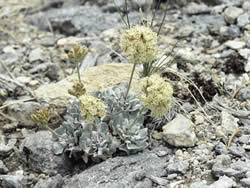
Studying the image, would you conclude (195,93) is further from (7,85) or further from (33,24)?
(33,24)

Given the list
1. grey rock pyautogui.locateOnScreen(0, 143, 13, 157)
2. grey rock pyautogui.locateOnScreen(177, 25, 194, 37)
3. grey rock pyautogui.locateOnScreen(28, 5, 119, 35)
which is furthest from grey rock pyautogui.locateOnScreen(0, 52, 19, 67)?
grey rock pyautogui.locateOnScreen(177, 25, 194, 37)

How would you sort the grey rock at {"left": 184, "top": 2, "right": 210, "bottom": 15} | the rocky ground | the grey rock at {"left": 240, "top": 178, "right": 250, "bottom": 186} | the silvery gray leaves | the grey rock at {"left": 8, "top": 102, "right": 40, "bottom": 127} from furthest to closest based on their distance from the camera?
1. the grey rock at {"left": 184, "top": 2, "right": 210, "bottom": 15}
2. the grey rock at {"left": 8, "top": 102, "right": 40, "bottom": 127}
3. the silvery gray leaves
4. the rocky ground
5. the grey rock at {"left": 240, "top": 178, "right": 250, "bottom": 186}

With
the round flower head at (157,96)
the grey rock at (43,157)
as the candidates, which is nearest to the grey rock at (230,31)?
the round flower head at (157,96)

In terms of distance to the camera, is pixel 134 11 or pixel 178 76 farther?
pixel 134 11

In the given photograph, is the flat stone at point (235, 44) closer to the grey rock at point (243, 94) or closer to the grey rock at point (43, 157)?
the grey rock at point (243, 94)

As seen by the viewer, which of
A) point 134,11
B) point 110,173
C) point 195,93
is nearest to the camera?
point 110,173

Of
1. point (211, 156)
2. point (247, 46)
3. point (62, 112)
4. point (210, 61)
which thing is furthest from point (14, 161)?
point (247, 46)

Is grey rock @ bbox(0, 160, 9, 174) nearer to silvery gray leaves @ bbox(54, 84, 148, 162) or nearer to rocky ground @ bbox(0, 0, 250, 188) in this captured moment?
rocky ground @ bbox(0, 0, 250, 188)
